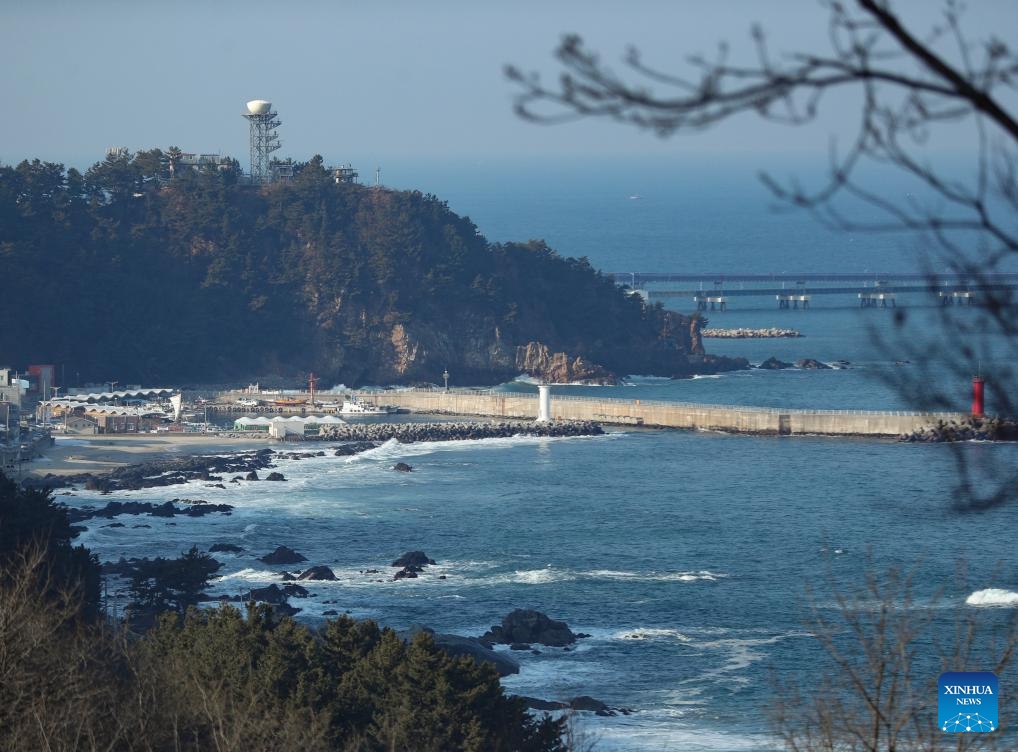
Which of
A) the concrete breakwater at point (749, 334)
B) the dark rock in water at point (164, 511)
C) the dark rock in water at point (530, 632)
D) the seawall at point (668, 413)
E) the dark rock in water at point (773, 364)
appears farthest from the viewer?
the concrete breakwater at point (749, 334)

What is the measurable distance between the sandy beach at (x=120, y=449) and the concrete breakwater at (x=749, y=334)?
113ft

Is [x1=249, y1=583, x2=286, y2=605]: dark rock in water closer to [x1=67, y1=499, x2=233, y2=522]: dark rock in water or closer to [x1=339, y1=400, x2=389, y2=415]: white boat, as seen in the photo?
[x1=67, y1=499, x2=233, y2=522]: dark rock in water

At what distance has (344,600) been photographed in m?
27.8

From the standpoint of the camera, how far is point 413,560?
31109 millimetres

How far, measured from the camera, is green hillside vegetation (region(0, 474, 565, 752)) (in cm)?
1147

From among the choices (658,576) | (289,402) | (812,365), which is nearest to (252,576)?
(658,576)

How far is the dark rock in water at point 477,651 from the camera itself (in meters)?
21.5

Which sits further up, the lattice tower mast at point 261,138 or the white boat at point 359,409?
the lattice tower mast at point 261,138

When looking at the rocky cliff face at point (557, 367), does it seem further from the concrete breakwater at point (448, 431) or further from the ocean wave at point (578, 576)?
the ocean wave at point (578, 576)

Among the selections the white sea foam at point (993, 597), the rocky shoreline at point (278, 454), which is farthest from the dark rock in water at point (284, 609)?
the rocky shoreline at point (278, 454)

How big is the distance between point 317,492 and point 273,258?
3240 centimetres

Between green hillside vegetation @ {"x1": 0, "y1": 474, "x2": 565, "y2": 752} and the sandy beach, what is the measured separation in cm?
2539

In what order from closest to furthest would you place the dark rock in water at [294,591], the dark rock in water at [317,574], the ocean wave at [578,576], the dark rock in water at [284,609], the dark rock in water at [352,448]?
the dark rock in water at [284,609] → the dark rock in water at [294,591] → the dark rock in water at [317,574] → the ocean wave at [578,576] → the dark rock in water at [352,448]

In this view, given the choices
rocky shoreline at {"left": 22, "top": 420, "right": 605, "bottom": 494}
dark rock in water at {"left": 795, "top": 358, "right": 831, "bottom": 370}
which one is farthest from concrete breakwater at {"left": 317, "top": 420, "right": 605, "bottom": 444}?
dark rock in water at {"left": 795, "top": 358, "right": 831, "bottom": 370}
